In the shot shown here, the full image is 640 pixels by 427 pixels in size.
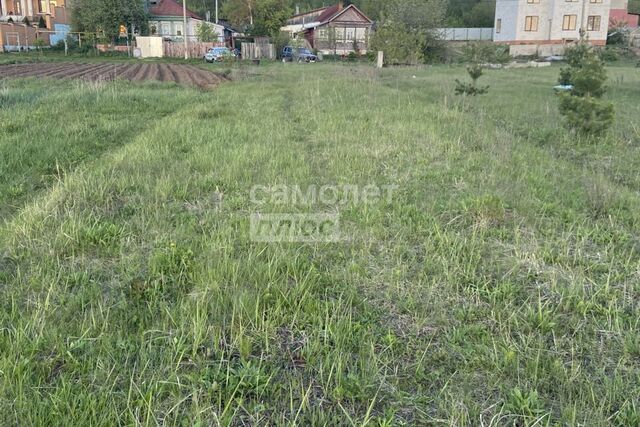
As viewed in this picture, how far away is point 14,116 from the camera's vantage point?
9.71 m

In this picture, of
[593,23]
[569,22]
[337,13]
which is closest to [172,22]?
[337,13]

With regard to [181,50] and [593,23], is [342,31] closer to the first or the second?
[181,50]

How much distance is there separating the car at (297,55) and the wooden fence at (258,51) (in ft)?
4.25

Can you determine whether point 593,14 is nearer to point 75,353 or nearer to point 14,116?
point 14,116

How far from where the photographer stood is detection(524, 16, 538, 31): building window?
48812 mm

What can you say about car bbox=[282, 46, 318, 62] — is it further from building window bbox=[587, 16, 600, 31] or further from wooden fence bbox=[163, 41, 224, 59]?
building window bbox=[587, 16, 600, 31]

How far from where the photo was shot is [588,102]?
875 cm

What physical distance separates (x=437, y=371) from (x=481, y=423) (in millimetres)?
390

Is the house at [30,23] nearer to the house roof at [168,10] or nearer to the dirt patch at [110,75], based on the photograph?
the house roof at [168,10]

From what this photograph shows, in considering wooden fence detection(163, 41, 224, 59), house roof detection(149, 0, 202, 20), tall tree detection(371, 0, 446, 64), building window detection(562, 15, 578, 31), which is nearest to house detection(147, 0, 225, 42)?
house roof detection(149, 0, 202, 20)

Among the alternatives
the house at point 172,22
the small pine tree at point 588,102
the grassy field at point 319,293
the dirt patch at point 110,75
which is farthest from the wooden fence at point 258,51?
the grassy field at point 319,293

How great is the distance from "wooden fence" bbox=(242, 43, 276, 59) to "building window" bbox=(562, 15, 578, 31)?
2783cm

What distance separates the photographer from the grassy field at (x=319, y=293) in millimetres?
2363

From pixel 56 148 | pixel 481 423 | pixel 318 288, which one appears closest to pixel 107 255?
pixel 318 288
